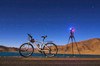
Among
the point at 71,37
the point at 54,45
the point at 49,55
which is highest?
A: the point at 71,37

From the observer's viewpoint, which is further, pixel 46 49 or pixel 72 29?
pixel 72 29

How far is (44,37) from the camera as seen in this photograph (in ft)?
53.7

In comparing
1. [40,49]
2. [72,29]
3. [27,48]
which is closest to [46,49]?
[40,49]

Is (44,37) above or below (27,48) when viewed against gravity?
above

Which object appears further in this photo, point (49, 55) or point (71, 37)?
point (71, 37)

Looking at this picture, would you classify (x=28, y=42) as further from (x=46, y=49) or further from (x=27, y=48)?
(x=46, y=49)

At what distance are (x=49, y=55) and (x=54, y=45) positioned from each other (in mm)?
1270

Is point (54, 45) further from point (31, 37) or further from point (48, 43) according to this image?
point (31, 37)

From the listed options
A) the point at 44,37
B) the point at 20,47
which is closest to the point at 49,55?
the point at 44,37

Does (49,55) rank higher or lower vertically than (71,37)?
lower

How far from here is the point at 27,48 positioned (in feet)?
53.5

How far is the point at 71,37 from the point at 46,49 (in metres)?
6.40

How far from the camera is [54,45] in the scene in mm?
16969

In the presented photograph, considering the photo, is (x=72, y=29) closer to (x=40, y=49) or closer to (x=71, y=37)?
(x=71, y=37)
